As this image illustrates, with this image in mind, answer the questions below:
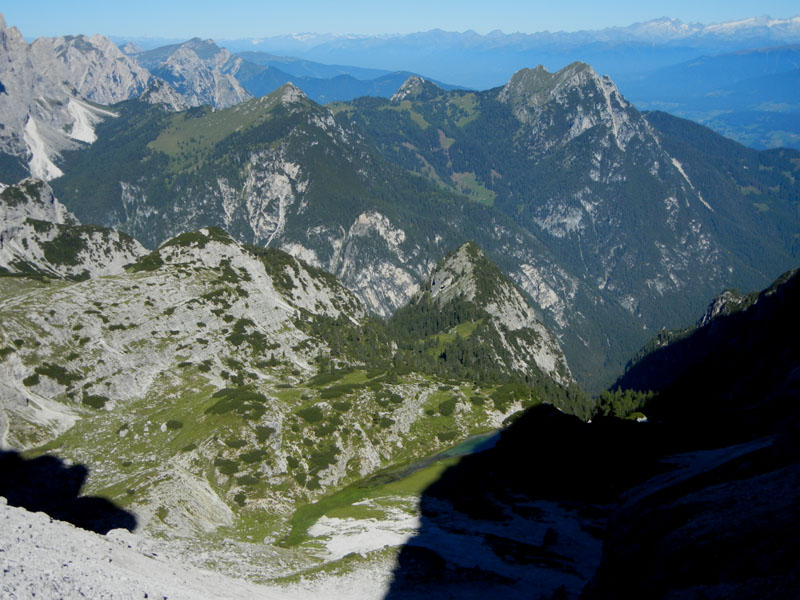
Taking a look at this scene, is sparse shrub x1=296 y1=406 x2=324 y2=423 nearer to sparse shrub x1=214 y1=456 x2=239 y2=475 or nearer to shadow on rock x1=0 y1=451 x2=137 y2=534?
sparse shrub x1=214 y1=456 x2=239 y2=475

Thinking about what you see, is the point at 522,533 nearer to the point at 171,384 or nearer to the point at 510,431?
the point at 510,431

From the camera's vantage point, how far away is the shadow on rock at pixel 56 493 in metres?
79.5

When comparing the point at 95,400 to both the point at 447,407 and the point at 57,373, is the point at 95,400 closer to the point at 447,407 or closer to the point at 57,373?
the point at 57,373

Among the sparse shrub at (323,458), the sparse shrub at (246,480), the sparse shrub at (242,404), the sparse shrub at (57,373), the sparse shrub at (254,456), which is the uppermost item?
the sparse shrub at (57,373)

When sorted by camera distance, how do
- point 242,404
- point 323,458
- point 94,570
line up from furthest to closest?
1. point 242,404
2. point 323,458
3. point 94,570

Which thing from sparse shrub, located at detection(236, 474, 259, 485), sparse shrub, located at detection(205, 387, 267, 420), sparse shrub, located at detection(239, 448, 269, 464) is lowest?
sparse shrub, located at detection(236, 474, 259, 485)

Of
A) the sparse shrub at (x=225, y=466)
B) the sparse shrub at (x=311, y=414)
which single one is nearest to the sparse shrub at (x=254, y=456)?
the sparse shrub at (x=225, y=466)

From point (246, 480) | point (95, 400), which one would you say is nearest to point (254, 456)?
point (246, 480)

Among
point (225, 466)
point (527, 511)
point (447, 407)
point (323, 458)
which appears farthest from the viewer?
point (447, 407)

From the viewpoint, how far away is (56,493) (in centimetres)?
9094

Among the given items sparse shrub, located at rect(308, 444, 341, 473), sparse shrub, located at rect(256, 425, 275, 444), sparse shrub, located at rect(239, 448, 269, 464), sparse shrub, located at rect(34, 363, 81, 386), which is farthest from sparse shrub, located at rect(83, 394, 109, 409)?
sparse shrub, located at rect(308, 444, 341, 473)

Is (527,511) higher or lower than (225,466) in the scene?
lower

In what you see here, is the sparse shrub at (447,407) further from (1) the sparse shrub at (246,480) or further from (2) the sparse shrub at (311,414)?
(1) the sparse shrub at (246,480)

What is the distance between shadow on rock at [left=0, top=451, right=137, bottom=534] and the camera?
7950 cm
